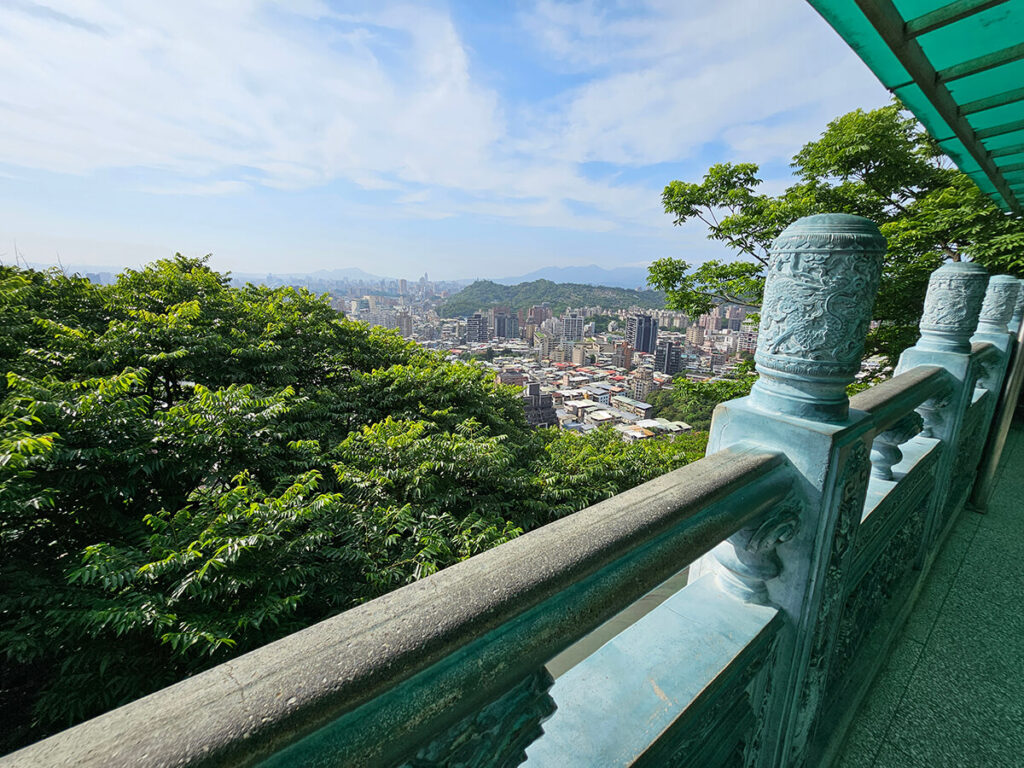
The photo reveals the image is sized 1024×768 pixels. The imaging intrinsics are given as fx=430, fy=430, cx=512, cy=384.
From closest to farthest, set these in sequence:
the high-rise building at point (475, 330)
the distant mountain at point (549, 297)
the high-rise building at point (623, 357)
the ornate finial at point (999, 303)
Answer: the ornate finial at point (999, 303) → the high-rise building at point (475, 330) → the high-rise building at point (623, 357) → the distant mountain at point (549, 297)

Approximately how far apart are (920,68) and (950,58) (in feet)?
0.39

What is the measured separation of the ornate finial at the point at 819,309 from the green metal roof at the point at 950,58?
644 millimetres

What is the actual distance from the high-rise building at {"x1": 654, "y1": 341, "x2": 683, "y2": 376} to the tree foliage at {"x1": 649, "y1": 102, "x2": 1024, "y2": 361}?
146 ft

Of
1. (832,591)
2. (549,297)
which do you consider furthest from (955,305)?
(549,297)

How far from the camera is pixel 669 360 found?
53.7 meters

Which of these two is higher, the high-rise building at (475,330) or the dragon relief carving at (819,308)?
the dragon relief carving at (819,308)

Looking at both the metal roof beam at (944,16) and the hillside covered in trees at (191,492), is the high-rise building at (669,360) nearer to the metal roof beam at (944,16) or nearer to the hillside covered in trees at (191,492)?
the hillside covered in trees at (191,492)

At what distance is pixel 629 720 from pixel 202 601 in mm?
3234

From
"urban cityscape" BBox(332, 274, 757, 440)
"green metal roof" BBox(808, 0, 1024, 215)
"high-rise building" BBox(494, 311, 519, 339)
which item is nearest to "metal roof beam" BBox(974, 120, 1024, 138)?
"green metal roof" BBox(808, 0, 1024, 215)

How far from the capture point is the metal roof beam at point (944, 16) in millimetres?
1167

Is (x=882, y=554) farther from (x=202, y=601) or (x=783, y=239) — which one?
(x=202, y=601)

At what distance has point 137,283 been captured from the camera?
8453mm

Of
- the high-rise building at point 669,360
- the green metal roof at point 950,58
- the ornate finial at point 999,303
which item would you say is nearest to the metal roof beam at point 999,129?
the green metal roof at point 950,58

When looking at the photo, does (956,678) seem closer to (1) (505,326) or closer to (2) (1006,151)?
(2) (1006,151)
